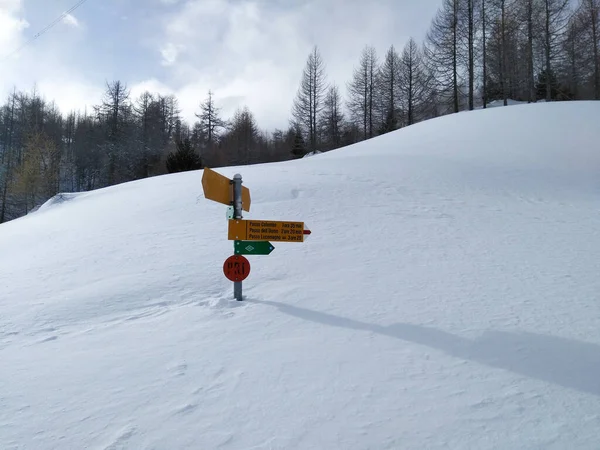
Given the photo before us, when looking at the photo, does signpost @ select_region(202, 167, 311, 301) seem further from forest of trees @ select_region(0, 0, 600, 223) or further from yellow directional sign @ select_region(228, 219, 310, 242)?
forest of trees @ select_region(0, 0, 600, 223)

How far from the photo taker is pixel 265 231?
14.4 ft

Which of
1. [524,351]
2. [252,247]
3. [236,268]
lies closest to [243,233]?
[252,247]

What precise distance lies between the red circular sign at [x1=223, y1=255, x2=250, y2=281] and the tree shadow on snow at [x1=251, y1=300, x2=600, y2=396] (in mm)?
1235

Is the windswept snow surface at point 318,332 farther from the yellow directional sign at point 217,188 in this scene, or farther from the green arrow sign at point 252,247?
the yellow directional sign at point 217,188

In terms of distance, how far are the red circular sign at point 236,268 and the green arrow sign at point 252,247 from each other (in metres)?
0.10

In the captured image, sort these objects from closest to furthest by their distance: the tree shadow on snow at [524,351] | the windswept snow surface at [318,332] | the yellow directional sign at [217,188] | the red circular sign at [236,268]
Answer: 1. the windswept snow surface at [318,332]
2. the tree shadow on snow at [524,351]
3. the yellow directional sign at [217,188]
4. the red circular sign at [236,268]

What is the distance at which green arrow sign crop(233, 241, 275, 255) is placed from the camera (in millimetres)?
4395

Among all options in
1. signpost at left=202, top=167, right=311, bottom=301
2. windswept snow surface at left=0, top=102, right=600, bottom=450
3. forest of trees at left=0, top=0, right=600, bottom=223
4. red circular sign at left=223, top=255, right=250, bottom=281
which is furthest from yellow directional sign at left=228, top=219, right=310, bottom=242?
forest of trees at left=0, top=0, right=600, bottom=223

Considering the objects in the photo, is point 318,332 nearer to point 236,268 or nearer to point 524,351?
point 236,268

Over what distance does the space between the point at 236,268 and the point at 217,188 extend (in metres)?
0.93

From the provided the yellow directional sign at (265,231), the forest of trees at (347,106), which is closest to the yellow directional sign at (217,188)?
the yellow directional sign at (265,231)

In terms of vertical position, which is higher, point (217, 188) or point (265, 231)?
point (217, 188)

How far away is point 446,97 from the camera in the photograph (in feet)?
128

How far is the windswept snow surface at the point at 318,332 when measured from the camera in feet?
7.68
